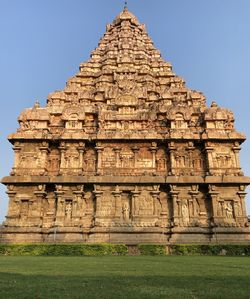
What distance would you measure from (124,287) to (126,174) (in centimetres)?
1817

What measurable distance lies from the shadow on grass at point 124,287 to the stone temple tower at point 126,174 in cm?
1430

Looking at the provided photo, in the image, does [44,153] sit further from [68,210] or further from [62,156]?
[68,210]

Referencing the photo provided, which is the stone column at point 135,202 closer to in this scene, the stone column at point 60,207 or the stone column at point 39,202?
the stone column at point 60,207

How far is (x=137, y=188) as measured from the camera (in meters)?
24.1

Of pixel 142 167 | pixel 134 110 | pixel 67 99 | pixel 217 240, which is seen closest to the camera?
pixel 217 240

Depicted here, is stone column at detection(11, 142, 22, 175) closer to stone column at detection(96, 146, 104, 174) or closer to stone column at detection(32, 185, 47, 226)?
stone column at detection(32, 185, 47, 226)

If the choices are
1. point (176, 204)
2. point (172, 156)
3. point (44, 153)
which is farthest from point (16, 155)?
point (176, 204)

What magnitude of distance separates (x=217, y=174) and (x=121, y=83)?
1371cm

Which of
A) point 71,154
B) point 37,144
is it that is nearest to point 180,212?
point 71,154

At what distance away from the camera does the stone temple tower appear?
22734mm

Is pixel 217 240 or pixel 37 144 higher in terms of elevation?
pixel 37 144

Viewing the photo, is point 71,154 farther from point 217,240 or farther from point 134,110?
point 217,240

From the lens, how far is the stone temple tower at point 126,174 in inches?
895

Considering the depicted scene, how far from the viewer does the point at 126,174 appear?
974 inches
